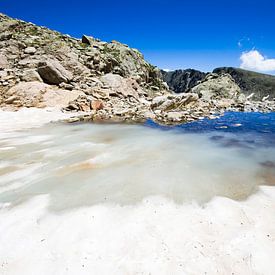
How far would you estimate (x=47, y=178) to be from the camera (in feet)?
20.6

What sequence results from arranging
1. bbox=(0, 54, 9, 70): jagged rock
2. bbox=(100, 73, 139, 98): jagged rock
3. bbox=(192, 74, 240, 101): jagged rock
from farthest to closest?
bbox=(192, 74, 240, 101): jagged rock, bbox=(0, 54, 9, 70): jagged rock, bbox=(100, 73, 139, 98): jagged rock

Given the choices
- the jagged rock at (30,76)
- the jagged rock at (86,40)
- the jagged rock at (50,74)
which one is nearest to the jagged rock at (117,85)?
the jagged rock at (50,74)

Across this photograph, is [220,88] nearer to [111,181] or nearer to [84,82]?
[84,82]

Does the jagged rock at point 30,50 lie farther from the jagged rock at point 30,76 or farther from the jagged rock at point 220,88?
the jagged rock at point 220,88

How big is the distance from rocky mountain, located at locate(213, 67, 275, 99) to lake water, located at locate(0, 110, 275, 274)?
10034 cm

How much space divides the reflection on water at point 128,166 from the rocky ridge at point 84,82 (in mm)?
6216

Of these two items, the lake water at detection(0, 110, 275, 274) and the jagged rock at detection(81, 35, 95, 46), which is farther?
the jagged rock at detection(81, 35, 95, 46)

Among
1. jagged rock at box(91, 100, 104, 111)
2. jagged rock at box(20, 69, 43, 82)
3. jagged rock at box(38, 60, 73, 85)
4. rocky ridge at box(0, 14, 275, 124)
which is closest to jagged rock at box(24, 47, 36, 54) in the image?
rocky ridge at box(0, 14, 275, 124)

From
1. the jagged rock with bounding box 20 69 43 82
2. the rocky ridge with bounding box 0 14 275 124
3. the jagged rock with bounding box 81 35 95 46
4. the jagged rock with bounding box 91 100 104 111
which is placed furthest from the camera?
the jagged rock with bounding box 81 35 95 46

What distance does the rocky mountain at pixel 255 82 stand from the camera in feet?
331

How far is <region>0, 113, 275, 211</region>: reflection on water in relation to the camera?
17.7ft

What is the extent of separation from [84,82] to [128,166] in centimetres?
2148

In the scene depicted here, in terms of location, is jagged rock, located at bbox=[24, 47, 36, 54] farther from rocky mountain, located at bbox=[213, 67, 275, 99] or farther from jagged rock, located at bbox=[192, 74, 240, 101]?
rocky mountain, located at bbox=[213, 67, 275, 99]

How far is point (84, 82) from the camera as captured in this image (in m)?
26.6
